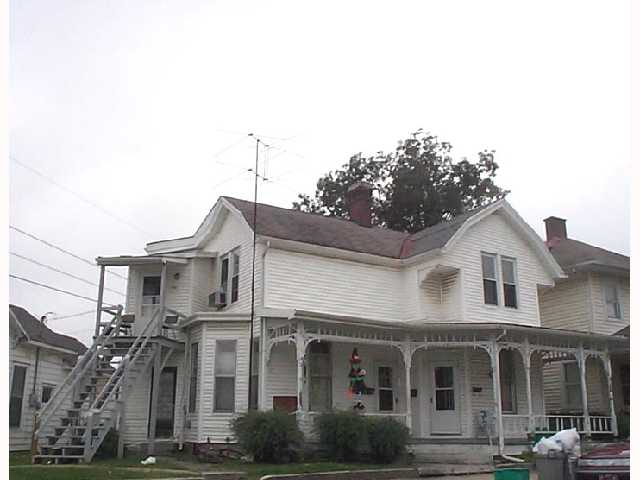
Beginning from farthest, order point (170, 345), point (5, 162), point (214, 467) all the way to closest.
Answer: point (170, 345) < point (214, 467) < point (5, 162)

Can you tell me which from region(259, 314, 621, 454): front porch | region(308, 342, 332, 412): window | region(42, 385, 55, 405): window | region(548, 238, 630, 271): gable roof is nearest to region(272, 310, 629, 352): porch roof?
region(259, 314, 621, 454): front porch

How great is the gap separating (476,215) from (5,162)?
18.9 meters

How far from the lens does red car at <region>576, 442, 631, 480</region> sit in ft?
31.1

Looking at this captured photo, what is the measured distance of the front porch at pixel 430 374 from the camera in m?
17.3

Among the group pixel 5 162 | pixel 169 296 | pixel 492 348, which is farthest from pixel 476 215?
pixel 5 162

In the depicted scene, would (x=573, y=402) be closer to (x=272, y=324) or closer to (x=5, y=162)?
(x=272, y=324)

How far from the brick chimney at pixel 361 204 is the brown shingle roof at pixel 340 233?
1.04 m

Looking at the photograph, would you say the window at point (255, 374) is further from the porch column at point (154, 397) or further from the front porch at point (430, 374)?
the porch column at point (154, 397)

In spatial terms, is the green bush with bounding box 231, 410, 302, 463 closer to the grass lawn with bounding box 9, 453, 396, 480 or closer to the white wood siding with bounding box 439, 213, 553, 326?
the grass lawn with bounding box 9, 453, 396, 480

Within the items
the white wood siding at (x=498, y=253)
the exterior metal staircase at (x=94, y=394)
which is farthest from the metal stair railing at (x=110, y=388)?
the white wood siding at (x=498, y=253)

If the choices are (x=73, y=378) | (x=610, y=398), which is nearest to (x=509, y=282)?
(x=610, y=398)

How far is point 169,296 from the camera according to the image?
68.7 feet

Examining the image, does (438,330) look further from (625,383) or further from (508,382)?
(625,383)

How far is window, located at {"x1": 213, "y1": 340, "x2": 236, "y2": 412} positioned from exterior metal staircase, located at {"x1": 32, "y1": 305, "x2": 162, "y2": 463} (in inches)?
73.3
